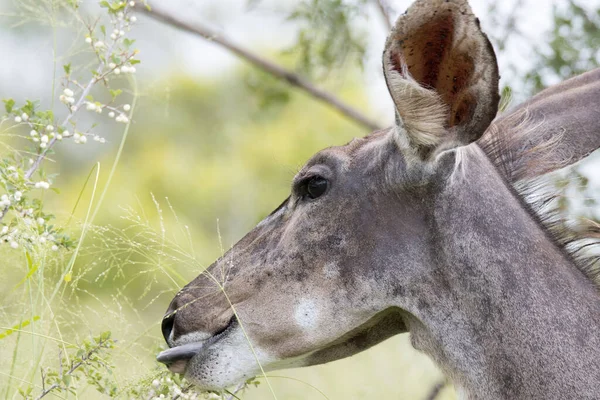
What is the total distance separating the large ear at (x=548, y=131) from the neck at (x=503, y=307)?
1.07 feet

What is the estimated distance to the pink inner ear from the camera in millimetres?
3346

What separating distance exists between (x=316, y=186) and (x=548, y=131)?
43.0 inches

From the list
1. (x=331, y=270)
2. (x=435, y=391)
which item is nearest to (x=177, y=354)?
(x=331, y=270)

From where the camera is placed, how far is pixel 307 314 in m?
3.89

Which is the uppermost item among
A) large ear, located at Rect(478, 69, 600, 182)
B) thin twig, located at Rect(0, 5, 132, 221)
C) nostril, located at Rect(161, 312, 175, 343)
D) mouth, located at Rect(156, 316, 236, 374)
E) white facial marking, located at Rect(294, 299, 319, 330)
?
thin twig, located at Rect(0, 5, 132, 221)

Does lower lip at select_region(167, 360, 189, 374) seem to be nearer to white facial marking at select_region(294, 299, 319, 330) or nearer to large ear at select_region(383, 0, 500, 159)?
white facial marking at select_region(294, 299, 319, 330)

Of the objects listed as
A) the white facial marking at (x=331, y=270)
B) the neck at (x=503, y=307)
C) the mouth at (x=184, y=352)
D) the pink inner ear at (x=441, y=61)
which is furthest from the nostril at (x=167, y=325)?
the pink inner ear at (x=441, y=61)

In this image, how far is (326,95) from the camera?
25.7ft

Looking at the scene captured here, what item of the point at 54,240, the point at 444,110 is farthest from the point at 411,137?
the point at 54,240

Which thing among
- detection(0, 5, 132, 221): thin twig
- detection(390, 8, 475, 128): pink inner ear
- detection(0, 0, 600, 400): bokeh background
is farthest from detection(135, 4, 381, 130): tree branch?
detection(390, 8, 475, 128): pink inner ear

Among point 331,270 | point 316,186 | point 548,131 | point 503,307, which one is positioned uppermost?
point 316,186

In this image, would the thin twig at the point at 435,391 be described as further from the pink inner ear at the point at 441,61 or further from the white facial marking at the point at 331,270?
the pink inner ear at the point at 441,61

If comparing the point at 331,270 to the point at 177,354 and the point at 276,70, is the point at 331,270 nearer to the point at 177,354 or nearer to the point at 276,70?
the point at 177,354

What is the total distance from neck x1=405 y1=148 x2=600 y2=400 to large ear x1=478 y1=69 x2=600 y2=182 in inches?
12.8
